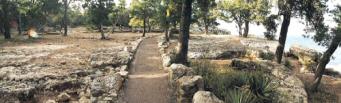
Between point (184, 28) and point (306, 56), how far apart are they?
17.6m

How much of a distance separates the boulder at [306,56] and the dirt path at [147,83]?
551 inches

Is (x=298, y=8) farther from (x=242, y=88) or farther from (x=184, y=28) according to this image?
(x=242, y=88)

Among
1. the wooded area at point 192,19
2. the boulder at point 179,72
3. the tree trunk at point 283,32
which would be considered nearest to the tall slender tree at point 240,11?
the wooded area at point 192,19

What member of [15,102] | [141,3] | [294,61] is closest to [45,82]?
[15,102]

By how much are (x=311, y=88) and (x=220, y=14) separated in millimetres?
39045

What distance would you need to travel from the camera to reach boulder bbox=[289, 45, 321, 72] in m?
36.8

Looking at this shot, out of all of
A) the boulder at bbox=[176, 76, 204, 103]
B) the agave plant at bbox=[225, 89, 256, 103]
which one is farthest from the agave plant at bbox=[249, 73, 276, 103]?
the boulder at bbox=[176, 76, 204, 103]

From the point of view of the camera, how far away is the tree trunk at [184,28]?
26.6 metres

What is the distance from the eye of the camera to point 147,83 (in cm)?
2380

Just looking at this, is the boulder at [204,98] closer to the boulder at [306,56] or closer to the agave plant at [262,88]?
the agave plant at [262,88]

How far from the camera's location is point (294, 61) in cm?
4116

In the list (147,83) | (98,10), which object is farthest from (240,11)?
(147,83)

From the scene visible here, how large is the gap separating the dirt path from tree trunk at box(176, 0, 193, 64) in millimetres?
1580

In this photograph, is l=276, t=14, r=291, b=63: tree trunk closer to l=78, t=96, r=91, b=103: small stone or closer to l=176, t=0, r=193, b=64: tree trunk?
l=176, t=0, r=193, b=64: tree trunk
